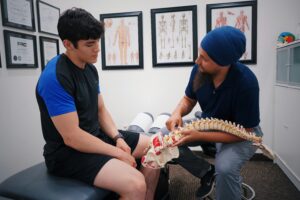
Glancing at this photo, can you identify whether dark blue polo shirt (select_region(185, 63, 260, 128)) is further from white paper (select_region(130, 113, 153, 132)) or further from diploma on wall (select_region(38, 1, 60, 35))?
diploma on wall (select_region(38, 1, 60, 35))

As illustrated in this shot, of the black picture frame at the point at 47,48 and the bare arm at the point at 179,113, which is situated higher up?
the black picture frame at the point at 47,48

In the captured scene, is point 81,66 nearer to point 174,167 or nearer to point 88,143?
point 88,143

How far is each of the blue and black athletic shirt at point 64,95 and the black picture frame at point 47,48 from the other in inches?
37.9

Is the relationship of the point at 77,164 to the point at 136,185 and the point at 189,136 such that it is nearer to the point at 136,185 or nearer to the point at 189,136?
the point at 136,185

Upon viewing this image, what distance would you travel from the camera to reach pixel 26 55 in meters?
1.92

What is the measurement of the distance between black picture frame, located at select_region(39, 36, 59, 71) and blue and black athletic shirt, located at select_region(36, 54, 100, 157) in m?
0.96

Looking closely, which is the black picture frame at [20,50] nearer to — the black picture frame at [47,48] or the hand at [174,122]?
the black picture frame at [47,48]

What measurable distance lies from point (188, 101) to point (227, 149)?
422 mm

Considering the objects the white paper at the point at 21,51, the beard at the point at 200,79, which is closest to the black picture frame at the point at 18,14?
the white paper at the point at 21,51

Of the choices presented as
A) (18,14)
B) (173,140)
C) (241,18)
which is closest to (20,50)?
(18,14)

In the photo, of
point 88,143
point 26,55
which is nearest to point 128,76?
point 26,55

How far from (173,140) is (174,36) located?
5.49ft

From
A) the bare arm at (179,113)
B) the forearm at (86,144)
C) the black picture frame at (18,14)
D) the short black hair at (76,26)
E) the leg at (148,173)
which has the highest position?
the black picture frame at (18,14)

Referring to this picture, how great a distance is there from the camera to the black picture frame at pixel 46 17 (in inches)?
81.0
